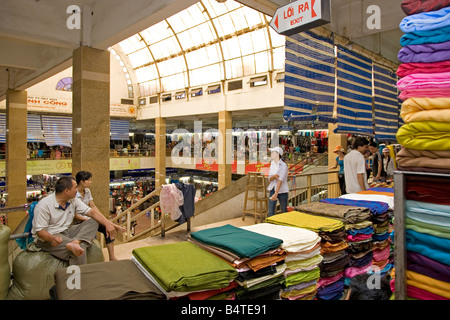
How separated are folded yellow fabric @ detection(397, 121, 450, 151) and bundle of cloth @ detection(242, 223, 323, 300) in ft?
3.29

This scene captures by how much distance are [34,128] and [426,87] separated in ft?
72.7

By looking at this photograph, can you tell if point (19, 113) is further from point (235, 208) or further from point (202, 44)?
point (202, 44)

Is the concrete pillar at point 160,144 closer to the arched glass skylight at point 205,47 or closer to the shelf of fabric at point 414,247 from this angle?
the arched glass skylight at point 205,47

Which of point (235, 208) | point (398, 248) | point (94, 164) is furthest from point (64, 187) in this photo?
point (235, 208)

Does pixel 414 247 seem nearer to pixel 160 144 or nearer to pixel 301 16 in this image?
pixel 301 16

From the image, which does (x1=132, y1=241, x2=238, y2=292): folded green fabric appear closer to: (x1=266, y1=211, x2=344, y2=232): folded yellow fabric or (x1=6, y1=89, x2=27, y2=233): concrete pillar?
(x1=266, y1=211, x2=344, y2=232): folded yellow fabric

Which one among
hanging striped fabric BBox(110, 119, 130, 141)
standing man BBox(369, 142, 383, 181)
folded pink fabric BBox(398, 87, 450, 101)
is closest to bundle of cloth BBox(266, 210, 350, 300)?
folded pink fabric BBox(398, 87, 450, 101)

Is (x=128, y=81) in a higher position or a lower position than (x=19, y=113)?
higher

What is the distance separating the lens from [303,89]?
558cm

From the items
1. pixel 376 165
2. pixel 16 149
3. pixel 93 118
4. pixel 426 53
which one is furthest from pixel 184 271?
pixel 16 149

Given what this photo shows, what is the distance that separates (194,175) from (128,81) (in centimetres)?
977

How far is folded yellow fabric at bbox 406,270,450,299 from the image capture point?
1477 mm

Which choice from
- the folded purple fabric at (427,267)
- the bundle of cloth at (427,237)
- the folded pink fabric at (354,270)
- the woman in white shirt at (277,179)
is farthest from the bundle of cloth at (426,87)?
the woman in white shirt at (277,179)

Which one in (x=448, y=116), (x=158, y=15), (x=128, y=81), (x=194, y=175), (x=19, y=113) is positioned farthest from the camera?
(x=194, y=175)
